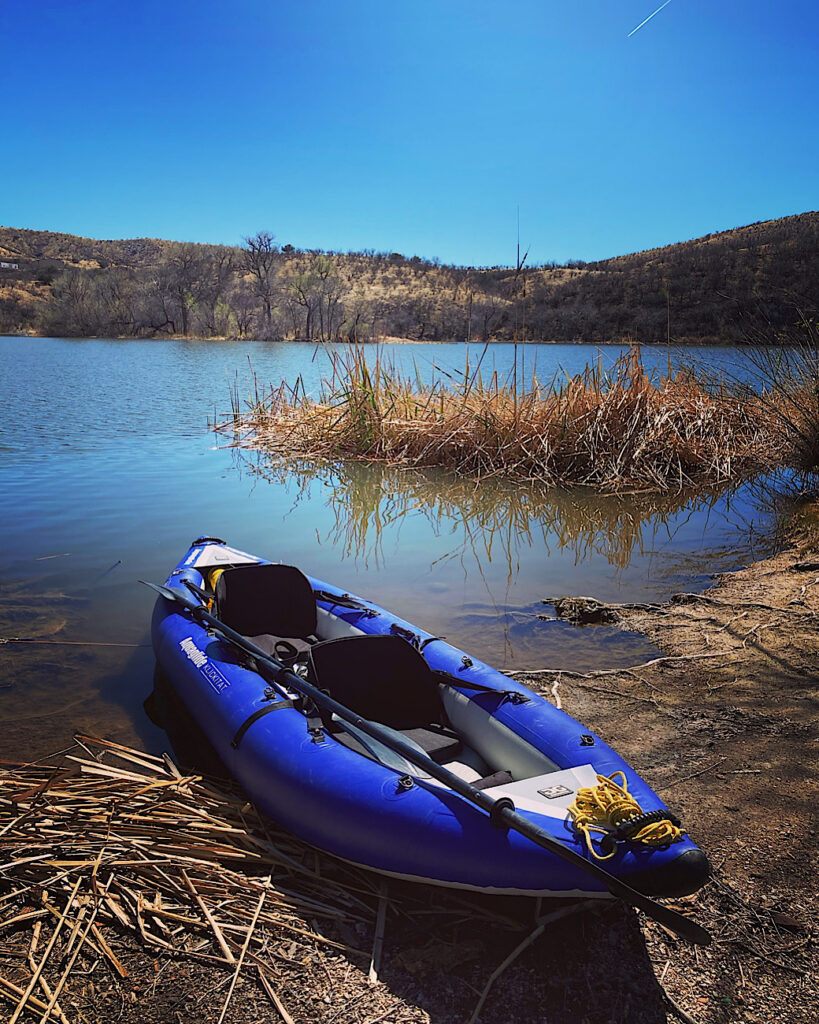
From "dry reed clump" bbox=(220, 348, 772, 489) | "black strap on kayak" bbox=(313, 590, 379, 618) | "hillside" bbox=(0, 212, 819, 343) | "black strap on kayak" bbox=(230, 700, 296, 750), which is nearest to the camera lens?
"black strap on kayak" bbox=(230, 700, 296, 750)

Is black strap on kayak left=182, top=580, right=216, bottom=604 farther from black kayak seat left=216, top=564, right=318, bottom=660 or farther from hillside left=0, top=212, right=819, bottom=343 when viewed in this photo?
hillside left=0, top=212, right=819, bottom=343

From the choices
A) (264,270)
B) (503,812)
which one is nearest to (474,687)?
(503,812)

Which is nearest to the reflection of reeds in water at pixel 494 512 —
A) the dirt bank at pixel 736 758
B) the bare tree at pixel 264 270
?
the dirt bank at pixel 736 758

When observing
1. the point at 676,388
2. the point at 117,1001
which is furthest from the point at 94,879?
the point at 676,388

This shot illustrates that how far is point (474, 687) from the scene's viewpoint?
3.19m

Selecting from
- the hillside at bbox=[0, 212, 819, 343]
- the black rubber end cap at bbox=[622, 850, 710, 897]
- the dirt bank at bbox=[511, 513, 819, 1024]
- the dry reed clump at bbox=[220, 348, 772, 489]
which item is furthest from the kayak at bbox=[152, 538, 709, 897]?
the hillside at bbox=[0, 212, 819, 343]

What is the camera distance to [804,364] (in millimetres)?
8836

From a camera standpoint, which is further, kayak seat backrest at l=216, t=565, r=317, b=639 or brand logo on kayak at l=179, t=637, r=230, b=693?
kayak seat backrest at l=216, t=565, r=317, b=639

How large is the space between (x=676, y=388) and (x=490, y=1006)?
30.1ft

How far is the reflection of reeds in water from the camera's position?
23.3ft

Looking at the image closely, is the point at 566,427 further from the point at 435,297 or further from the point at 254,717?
the point at 435,297

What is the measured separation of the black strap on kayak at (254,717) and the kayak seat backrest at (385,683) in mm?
166

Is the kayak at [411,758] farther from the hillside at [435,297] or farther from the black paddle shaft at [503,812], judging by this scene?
the hillside at [435,297]

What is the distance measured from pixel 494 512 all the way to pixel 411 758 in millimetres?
5949
